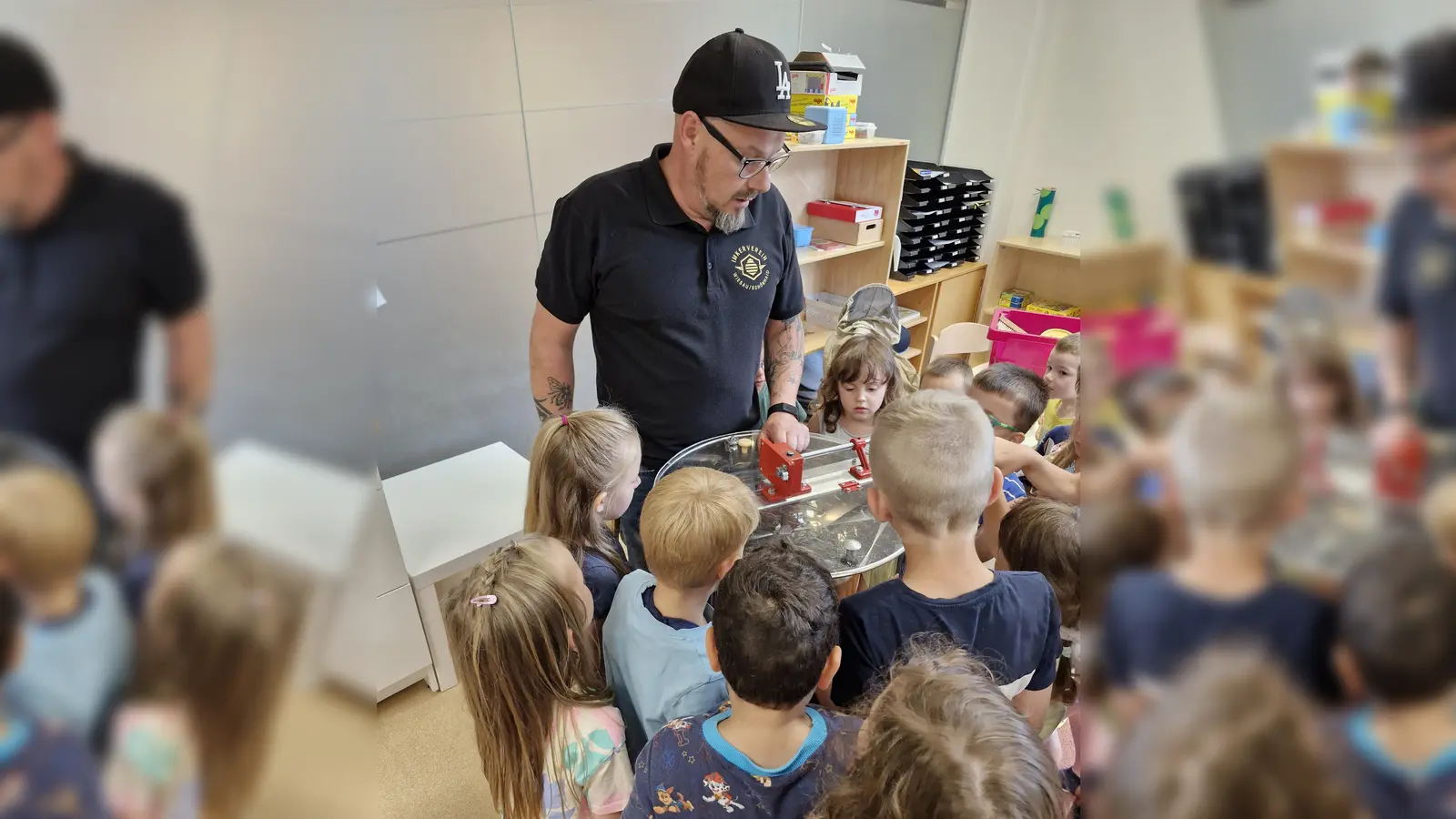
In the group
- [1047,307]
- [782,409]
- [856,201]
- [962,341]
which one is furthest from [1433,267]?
[1047,307]

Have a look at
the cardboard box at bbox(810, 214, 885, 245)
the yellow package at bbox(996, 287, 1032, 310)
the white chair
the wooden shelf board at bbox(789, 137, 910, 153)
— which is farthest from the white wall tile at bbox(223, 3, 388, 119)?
the yellow package at bbox(996, 287, 1032, 310)

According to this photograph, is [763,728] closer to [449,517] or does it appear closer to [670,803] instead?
[670,803]

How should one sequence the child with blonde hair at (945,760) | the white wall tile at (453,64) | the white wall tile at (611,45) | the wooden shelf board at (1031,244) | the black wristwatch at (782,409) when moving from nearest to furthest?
1. the child with blonde hair at (945,760)
2. the black wristwatch at (782,409)
3. the white wall tile at (453,64)
4. the white wall tile at (611,45)
5. the wooden shelf board at (1031,244)

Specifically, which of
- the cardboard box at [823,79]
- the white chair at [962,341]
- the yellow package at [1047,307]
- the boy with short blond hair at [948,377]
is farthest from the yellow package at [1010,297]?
the boy with short blond hair at [948,377]

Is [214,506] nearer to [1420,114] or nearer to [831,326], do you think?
[1420,114]

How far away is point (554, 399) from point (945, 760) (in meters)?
1.13

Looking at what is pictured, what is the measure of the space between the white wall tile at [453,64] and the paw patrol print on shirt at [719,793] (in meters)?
1.80

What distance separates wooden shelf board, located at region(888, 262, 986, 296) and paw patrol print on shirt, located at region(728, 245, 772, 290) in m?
1.79

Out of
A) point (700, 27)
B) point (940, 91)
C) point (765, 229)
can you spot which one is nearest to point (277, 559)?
point (765, 229)

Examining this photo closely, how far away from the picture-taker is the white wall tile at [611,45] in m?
2.14

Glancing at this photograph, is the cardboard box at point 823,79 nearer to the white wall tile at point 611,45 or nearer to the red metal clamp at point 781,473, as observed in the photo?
the white wall tile at point 611,45

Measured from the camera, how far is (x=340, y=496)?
0.19 m

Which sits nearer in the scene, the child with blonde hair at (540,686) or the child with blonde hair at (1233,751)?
the child with blonde hair at (1233,751)

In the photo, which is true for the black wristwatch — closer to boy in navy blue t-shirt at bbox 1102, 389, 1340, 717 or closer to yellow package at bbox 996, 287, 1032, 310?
boy in navy blue t-shirt at bbox 1102, 389, 1340, 717
